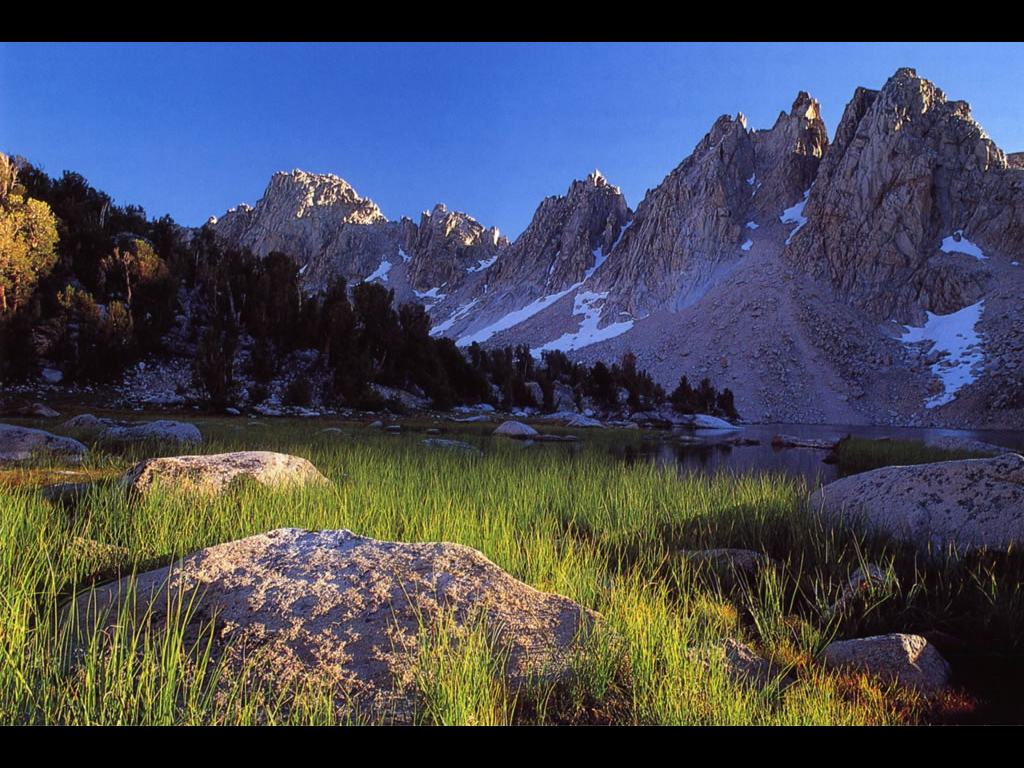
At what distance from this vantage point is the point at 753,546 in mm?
5414

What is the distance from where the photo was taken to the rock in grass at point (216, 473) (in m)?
5.16

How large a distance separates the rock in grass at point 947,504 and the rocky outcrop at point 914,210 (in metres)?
94.9

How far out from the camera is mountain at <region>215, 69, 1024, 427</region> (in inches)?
2621

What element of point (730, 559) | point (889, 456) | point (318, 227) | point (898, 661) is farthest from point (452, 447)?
point (318, 227)

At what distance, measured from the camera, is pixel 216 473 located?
5680 mm

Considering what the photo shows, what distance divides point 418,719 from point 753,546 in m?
4.85

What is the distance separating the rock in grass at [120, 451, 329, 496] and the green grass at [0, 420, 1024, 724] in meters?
0.33

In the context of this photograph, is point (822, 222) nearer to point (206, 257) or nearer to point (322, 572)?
point (206, 257)

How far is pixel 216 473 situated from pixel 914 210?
11116cm

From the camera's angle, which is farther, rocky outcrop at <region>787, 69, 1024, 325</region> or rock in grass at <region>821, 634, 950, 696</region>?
rocky outcrop at <region>787, 69, 1024, 325</region>

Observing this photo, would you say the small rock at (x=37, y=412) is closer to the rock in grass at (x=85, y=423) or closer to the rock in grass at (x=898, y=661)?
the rock in grass at (x=85, y=423)

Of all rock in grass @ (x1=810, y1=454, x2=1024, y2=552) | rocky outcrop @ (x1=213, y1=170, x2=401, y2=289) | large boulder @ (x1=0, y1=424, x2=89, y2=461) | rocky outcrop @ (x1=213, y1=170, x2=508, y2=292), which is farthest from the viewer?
rocky outcrop @ (x1=213, y1=170, x2=401, y2=289)

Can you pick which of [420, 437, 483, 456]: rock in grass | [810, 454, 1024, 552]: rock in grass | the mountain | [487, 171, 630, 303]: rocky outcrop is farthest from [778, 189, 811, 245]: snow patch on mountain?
[810, 454, 1024, 552]: rock in grass

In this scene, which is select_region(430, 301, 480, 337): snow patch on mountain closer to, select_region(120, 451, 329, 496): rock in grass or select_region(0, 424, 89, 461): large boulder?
select_region(0, 424, 89, 461): large boulder
